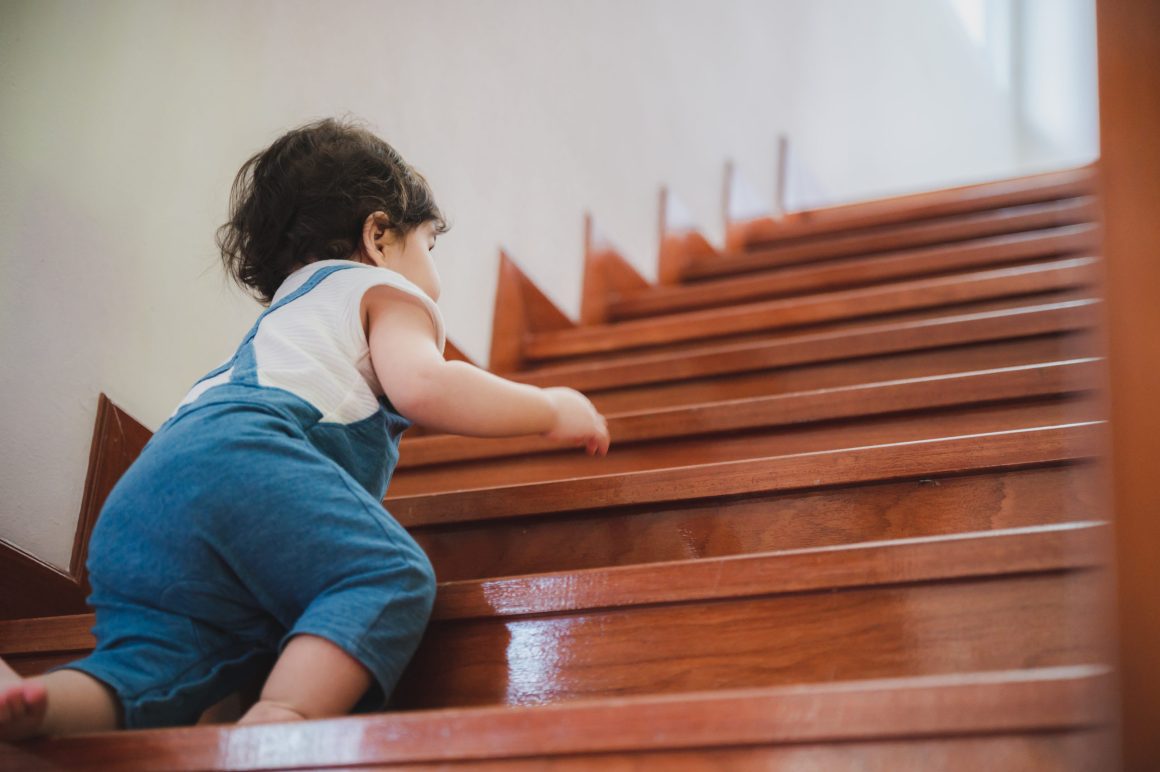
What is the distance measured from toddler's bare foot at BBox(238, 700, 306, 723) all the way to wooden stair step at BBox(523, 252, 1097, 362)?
1.12 meters

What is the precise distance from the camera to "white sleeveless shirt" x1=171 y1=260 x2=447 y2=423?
3.14 feet

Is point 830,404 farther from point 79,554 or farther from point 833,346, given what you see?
point 79,554

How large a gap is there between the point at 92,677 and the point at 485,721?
12.0 inches

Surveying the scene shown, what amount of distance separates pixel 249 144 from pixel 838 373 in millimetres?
824

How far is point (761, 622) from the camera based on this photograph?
811 mm

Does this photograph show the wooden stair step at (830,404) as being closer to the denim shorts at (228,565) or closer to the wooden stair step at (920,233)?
the denim shorts at (228,565)

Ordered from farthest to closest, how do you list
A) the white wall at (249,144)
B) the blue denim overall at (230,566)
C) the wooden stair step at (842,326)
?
1. the wooden stair step at (842,326)
2. the white wall at (249,144)
3. the blue denim overall at (230,566)

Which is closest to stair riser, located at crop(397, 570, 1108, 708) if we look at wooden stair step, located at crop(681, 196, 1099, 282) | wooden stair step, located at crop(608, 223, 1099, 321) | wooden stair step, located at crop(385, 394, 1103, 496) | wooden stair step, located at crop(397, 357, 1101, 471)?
wooden stair step, located at crop(385, 394, 1103, 496)

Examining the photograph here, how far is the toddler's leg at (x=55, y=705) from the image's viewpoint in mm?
714

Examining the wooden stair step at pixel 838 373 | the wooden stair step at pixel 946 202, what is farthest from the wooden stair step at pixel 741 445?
the wooden stair step at pixel 946 202

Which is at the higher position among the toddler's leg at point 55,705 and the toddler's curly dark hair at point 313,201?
the toddler's curly dark hair at point 313,201

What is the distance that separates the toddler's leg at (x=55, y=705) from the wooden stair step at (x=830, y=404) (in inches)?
27.6

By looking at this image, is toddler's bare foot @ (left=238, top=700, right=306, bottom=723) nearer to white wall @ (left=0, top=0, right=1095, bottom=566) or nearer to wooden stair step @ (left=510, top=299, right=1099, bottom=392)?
white wall @ (left=0, top=0, right=1095, bottom=566)

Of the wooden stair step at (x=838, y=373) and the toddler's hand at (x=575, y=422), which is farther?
the wooden stair step at (x=838, y=373)
